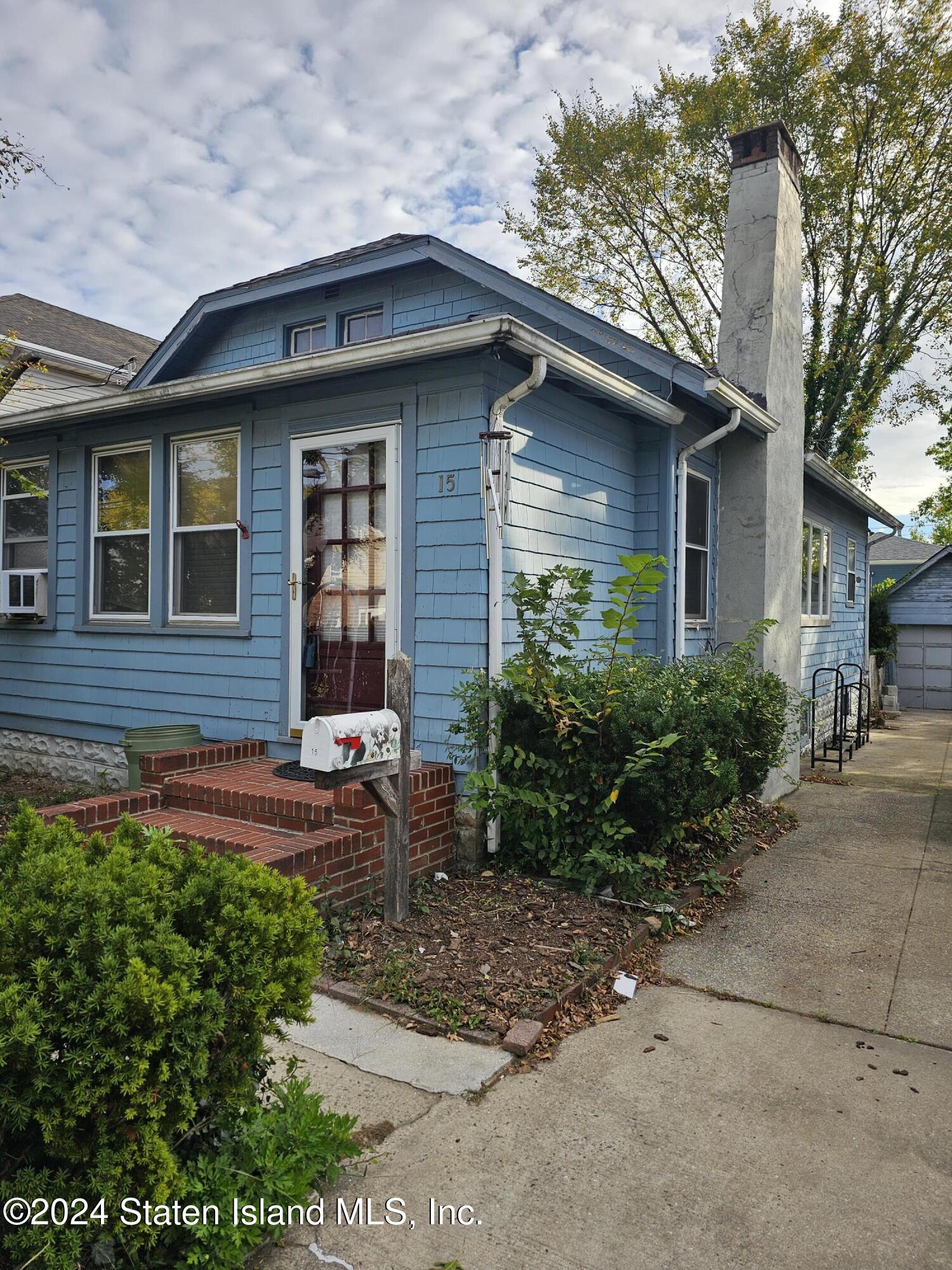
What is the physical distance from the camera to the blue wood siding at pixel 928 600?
19828 mm

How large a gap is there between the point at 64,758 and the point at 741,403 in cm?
664

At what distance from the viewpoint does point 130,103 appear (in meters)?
8.04

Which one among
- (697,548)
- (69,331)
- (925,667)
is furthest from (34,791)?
(925,667)

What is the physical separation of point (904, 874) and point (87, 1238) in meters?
5.34

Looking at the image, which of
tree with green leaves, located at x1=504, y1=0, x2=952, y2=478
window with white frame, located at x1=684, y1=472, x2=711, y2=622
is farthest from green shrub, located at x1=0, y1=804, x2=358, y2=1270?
tree with green leaves, located at x1=504, y1=0, x2=952, y2=478

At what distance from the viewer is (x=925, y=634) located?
790 inches

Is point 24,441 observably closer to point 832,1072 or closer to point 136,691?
point 136,691

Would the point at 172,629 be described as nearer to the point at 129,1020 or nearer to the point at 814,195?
the point at 129,1020

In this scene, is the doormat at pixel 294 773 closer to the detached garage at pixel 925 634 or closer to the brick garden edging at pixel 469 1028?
the brick garden edging at pixel 469 1028

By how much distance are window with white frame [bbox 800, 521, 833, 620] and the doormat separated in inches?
297

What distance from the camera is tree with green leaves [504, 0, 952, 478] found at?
15.8 metres

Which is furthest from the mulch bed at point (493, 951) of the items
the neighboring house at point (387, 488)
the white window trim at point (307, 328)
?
the white window trim at point (307, 328)

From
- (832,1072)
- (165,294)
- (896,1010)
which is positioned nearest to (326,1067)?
(832,1072)

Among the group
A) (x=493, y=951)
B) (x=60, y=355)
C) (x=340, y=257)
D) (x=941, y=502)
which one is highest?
(x=941, y=502)
